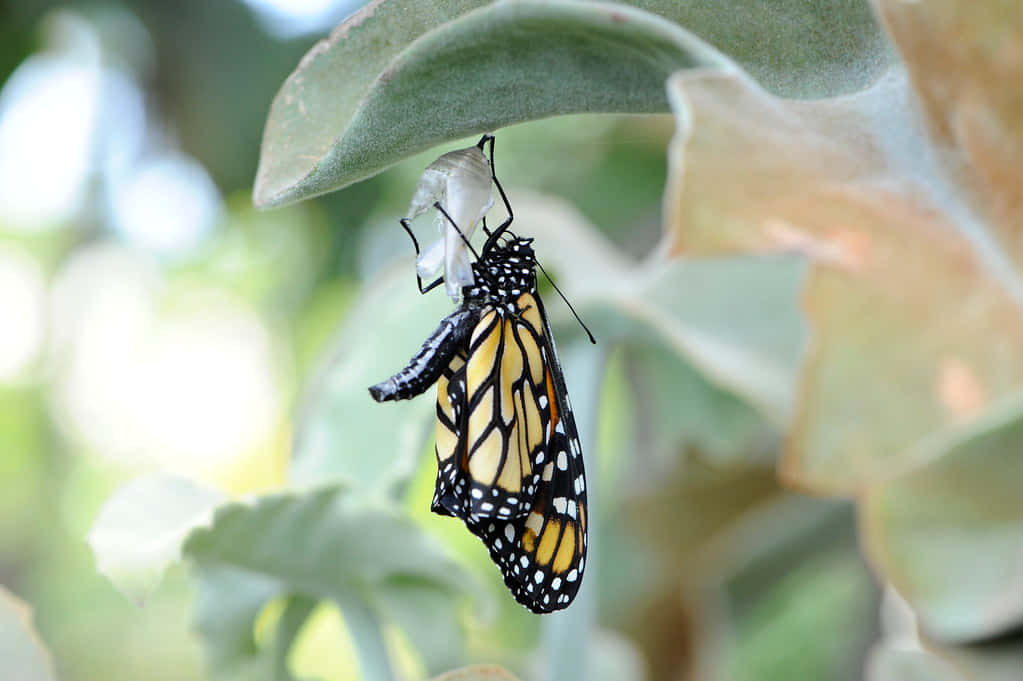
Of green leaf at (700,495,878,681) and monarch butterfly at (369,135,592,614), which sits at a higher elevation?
monarch butterfly at (369,135,592,614)

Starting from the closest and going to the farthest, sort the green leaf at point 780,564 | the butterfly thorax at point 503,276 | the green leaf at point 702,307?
the butterfly thorax at point 503,276, the green leaf at point 702,307, the green leaf at point 780,564

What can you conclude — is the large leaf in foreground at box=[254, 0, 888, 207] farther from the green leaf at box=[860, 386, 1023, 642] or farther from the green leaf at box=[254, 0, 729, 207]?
the green leaf at box=[860, 386, 1023, 642]

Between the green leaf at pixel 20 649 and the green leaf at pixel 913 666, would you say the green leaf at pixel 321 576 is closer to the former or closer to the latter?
the green leaf at pixel 20 649

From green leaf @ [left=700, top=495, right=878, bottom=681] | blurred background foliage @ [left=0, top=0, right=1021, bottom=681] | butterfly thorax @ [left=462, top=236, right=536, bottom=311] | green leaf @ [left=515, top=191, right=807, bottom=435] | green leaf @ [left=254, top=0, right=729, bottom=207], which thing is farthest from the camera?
green leaf @ [left=700, top=495, right=878, bottom=681]

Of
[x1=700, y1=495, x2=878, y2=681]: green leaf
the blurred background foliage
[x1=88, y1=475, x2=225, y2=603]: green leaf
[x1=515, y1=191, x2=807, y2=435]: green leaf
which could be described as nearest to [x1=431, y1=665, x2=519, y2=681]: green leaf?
the blurred background foliage

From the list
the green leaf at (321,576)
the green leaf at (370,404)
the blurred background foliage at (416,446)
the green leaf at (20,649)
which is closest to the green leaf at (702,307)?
the blurred background foliage at (416,446)

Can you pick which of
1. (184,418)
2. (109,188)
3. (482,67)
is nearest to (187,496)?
(482,67)

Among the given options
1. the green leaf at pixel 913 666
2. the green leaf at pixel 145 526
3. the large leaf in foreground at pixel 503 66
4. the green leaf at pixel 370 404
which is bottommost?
the green leaf at pixel 370 404

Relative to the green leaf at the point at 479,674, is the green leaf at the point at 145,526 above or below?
above
